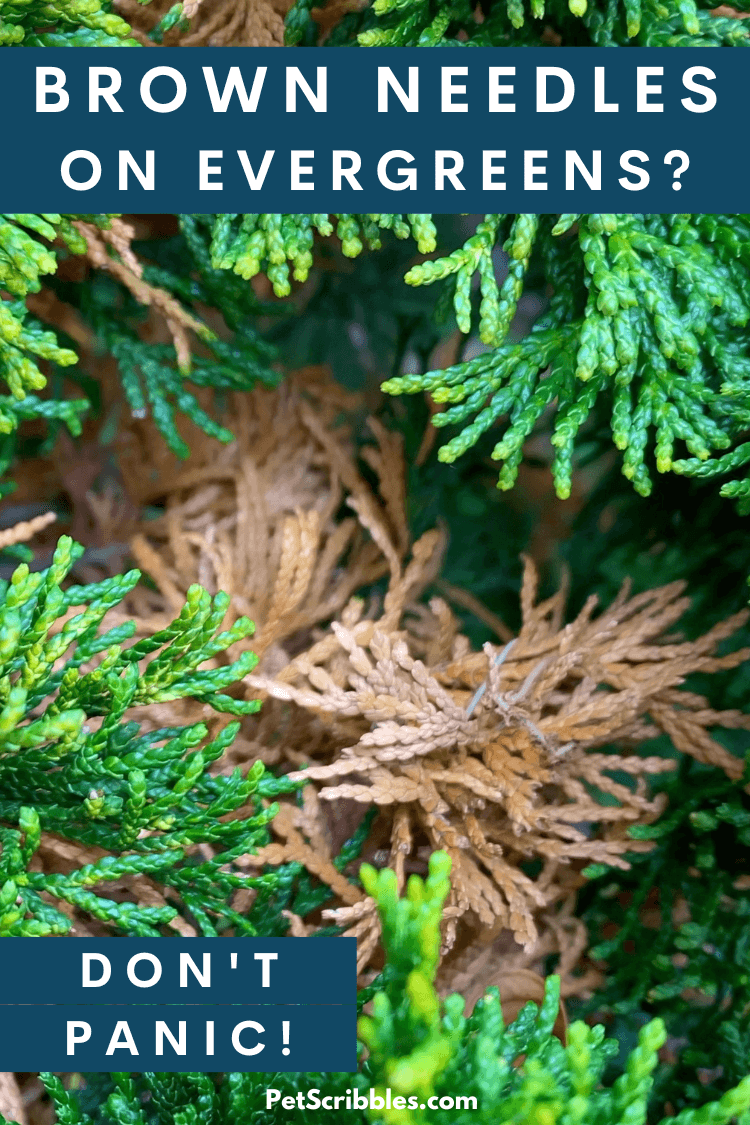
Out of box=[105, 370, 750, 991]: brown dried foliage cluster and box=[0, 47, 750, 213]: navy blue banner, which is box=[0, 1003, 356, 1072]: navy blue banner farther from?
box=[0, 47, 750, 213]: navy blue banner

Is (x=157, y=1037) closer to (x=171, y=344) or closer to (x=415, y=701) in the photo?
(x=415, y=701)

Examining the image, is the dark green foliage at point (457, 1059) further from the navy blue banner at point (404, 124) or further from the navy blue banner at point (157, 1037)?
the navy blue banner at point (404, 124)

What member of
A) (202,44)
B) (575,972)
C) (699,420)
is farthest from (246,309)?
(575,972)

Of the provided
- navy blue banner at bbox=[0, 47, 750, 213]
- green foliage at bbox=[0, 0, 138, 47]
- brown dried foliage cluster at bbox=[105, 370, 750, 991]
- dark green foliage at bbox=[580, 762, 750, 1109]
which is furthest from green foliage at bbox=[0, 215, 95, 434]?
dark green foliage at bbox=[580, 762, 750, 1109]

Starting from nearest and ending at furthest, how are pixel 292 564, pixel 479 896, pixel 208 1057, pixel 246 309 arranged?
pixel 208 1057 → pixel 479 896 → pixel 292 564 → pixel 246 309

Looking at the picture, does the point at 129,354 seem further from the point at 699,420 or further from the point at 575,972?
the point at 575,972

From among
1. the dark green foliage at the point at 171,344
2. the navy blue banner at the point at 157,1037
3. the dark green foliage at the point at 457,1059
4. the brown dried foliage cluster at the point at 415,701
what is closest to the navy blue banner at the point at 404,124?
the dark green foliage at the point at 171,344
